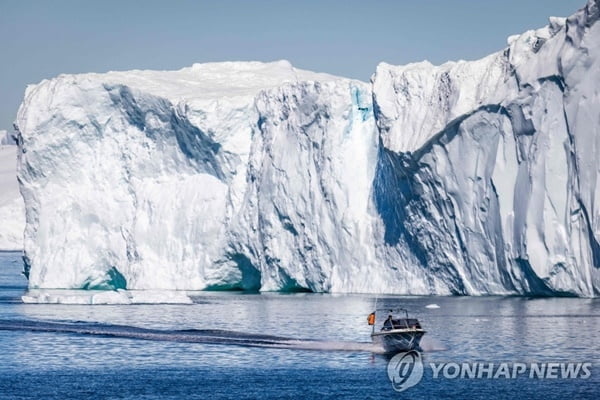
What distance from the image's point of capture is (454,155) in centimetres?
4428

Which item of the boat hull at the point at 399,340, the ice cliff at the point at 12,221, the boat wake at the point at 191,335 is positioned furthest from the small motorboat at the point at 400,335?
the ice cliff at the point at 12,221

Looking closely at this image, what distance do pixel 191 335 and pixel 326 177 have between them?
1631 centimetres

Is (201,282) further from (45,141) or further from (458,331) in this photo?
(458,331)

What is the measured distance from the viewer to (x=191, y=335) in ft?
118

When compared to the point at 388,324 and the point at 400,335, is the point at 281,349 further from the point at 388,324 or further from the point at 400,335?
the point at 400,335

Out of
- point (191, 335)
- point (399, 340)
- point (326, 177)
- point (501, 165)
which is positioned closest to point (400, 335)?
point (399, 340)

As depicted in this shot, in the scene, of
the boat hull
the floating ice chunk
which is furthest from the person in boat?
the floating ice chunk

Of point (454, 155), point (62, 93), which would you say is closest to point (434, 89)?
point (454, 155)

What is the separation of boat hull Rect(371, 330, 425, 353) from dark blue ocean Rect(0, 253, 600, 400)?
16.1 inches

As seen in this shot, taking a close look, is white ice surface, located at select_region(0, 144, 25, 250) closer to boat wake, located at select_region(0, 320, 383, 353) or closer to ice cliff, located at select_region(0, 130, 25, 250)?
ice cliff, located at select_region(0, 130, 25, 250)

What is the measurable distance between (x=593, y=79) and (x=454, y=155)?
6.76 m

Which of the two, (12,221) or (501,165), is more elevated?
(12,221)

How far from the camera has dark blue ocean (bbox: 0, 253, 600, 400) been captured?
1005 inches

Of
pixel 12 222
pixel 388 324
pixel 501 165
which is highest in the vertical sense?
pixel 12 222
